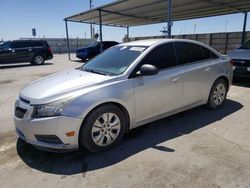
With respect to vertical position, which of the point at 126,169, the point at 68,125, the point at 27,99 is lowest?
the point at 126,169

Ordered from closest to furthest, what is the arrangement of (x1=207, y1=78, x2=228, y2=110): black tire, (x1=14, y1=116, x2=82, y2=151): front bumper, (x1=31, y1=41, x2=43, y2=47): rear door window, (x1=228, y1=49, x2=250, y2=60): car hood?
(x1=14, y1=116, x2=82, y2=151): front bumper < (x1=207, y1=78, x2=228, y2=110): black tire < (x1=228, y1=49, x2=250, y2=60): car hood < (x1=31, y1=41, x2=43, y2=47): rear door window

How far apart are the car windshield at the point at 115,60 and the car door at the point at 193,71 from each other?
860 mm

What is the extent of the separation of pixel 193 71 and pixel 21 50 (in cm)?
1331

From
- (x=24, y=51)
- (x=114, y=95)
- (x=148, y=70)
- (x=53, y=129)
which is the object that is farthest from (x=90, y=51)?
(x=53, y=129)

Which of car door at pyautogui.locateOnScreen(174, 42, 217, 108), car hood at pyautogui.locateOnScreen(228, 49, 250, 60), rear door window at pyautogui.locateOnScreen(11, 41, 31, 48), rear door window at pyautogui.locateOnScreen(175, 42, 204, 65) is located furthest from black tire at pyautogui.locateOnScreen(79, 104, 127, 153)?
rear door window at pyautogui.locateOnScreen(11, 41, 31, 48)

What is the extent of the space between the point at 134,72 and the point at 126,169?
1400mm

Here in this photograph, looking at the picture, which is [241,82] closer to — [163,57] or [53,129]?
[163,57]

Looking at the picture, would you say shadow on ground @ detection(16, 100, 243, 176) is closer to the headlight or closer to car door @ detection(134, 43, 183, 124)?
car door @ detection(134, 43, 183, 124)

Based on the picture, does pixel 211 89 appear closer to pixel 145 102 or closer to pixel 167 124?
pixel 167 124

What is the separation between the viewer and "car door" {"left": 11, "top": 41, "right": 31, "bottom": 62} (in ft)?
46.4

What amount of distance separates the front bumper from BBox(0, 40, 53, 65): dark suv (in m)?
12.9

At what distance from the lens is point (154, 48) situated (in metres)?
3.66

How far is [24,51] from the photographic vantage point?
14477 millimetres

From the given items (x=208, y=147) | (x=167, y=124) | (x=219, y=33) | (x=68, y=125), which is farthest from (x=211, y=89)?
(x=219, y=33)
